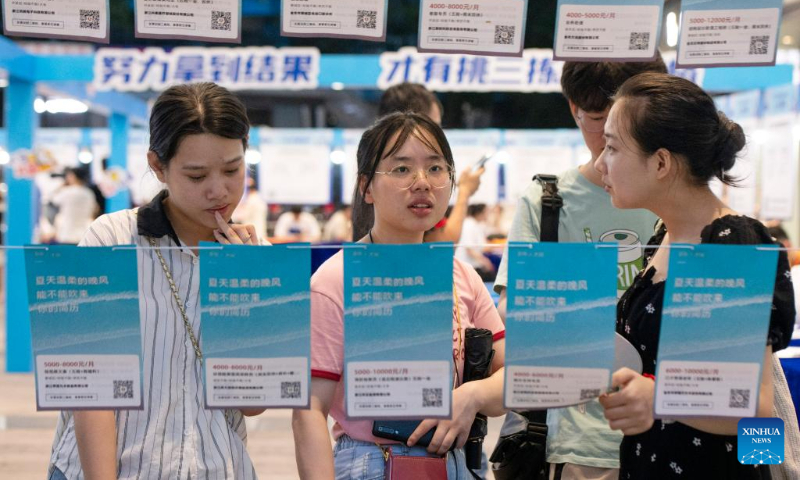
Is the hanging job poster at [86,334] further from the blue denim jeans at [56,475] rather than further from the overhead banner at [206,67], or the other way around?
the overhead banner at [206,67]

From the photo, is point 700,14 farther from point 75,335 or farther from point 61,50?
point 61,50

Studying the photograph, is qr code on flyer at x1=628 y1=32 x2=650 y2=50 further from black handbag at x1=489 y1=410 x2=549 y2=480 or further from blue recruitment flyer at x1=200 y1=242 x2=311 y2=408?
black handbag at x1=489 y1=410 x2=549 y2=480

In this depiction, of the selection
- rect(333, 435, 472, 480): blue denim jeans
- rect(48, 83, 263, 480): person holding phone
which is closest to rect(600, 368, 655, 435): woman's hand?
rect(333, 435, 472, 480): blue denim jeans

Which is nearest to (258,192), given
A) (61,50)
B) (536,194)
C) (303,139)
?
(303,139)

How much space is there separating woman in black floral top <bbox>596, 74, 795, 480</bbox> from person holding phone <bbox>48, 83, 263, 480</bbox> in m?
0.65

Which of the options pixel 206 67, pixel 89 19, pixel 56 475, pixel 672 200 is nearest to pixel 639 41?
pixel 672 200

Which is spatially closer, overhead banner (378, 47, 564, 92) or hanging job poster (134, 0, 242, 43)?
hanging job poster (134, 0, 242, 43)

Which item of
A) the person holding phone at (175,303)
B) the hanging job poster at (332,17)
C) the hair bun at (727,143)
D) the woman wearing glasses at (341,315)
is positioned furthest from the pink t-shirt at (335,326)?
the hair bun at (727,143)

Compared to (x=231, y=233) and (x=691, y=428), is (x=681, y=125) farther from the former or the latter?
(x=231, y=233)

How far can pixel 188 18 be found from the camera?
1.36 m

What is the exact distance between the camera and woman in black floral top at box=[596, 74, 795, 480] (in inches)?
52.0

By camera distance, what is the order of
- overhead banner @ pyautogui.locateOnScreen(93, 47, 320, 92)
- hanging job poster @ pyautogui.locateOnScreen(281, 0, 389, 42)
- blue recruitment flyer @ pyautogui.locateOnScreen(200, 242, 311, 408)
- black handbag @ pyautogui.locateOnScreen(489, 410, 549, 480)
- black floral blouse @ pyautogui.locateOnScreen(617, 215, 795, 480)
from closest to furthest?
blue recruitment flyer @ pyautogui.locateOnScreen(200, 242, 311, 408)
black floral blouse @ pyautogui.locateOnScreen(617, 215, 795, 480)
hanging job poster @ pyautogui.locateOnScreen(281, 0, 389, 42)
black handbag @ pyautogui.locateOnScreen(489, 410, 549, 480)
overhead banner @ pyautogui.locateOnScreen(93, 47, 320, 92)

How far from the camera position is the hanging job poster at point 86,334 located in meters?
1.14

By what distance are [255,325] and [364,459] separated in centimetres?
35
